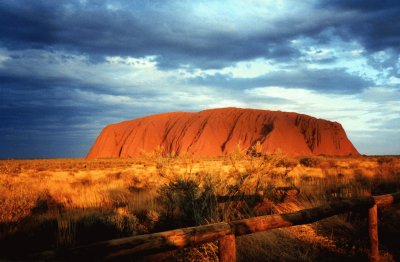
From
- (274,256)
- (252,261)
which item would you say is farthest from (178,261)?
(274,256)

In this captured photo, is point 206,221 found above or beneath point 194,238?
beneath

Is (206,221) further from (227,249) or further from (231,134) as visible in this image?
(231,134)

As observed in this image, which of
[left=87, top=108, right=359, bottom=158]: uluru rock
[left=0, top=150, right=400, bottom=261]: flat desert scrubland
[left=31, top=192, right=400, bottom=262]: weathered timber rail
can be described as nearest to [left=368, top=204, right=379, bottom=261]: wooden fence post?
[left=31, top=192, right=400, bottom=262]: weathered timber rail

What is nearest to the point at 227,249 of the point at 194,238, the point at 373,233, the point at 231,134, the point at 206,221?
the point at 194,238

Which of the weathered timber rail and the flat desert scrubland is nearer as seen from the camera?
the weathered timber rail

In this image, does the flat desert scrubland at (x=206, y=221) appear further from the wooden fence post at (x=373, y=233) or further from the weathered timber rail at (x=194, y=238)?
the weathered timber rail at (x=194, y=238)

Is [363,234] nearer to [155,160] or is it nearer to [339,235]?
[339,235]

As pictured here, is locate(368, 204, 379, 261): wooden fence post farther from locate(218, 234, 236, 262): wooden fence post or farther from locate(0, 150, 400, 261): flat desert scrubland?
locate(218, 234, 236, 262): wooden fence post
